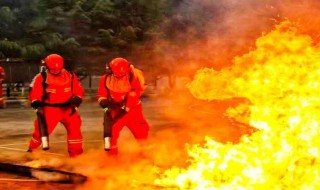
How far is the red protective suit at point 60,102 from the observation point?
781cm

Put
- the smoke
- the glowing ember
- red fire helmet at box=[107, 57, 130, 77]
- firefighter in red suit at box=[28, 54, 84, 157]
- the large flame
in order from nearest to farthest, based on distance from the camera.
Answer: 1. the large flame
2. the smoke
3. the glowing ember
4. red fire helmet at box=[107, 57, 130, 77]
5. firefighter in red suit at box=[28, 54, 84, 157]

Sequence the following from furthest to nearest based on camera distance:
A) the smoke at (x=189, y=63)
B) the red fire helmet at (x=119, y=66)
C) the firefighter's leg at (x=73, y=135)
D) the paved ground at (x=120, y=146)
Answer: the firefighter's leg at (x=73, y=135) → the red fire helmet at (x=119, y=66) → the smoke at (x=189, y=63) → the paved ground at (x=120, y=146)

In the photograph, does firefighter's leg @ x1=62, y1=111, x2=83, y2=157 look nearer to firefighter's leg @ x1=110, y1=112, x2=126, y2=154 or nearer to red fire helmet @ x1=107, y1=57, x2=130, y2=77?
firefighter's leg @ x1=110, y1=112, x2=126, y2=154

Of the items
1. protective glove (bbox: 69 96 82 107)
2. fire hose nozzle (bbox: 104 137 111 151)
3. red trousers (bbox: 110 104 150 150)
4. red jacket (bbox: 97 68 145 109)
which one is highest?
red jacket (bbox: 97 68 145 109)

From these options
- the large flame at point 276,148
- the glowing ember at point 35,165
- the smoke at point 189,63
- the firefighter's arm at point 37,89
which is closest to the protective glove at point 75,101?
the firefighter's arm at point 37,89

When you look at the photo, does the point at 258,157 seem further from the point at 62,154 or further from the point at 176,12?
the point at 176,12

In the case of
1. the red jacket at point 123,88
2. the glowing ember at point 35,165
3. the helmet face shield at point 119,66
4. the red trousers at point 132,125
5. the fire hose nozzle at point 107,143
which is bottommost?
the glowing ember at point 35,165

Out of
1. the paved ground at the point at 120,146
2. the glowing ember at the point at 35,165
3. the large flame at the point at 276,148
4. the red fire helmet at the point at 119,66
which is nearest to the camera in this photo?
the large flame at the point at 276,148

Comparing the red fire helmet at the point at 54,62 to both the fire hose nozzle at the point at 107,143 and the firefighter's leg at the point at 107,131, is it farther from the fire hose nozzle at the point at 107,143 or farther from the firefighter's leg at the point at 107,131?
the fire hose nozzle at the point at 107,143

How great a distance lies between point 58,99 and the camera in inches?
311

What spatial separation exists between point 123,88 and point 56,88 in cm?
104

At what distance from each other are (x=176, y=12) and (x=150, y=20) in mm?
1733

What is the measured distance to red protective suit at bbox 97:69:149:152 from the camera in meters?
7.82

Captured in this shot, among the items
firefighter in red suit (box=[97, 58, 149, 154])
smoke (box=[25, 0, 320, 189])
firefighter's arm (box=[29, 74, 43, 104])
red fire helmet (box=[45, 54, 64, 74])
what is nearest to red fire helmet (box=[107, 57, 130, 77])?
firefighter in red suit (box=[97, 58, 149, 154])
